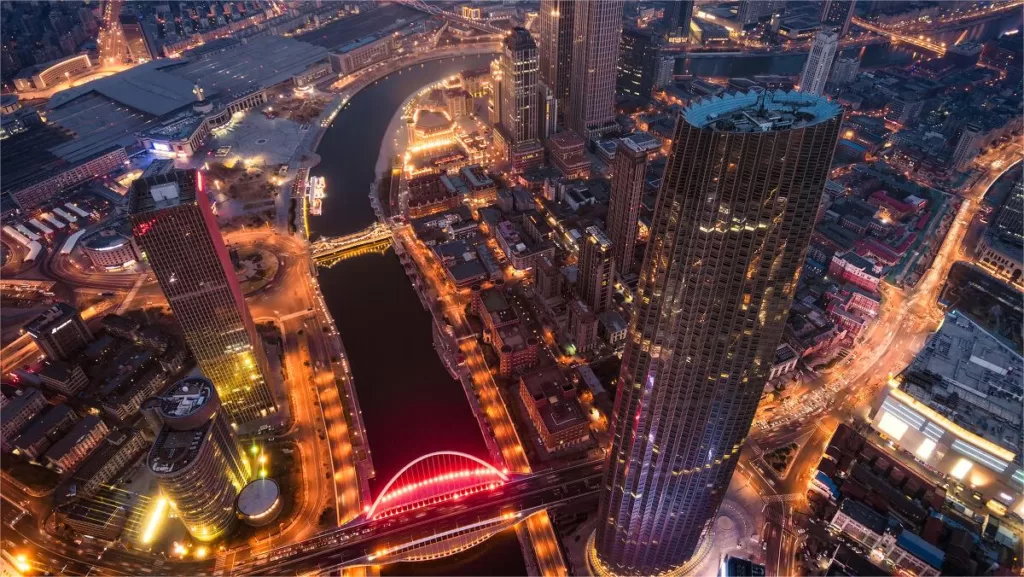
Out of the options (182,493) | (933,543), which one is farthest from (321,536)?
(933,543)

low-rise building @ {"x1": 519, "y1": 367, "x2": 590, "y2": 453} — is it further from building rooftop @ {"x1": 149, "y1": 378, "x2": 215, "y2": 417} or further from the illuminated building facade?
the illuminated building facade

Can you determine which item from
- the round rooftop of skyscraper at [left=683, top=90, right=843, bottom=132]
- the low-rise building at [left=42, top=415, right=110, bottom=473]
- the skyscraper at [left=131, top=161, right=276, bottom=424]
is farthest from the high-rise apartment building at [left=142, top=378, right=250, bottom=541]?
the round rooftop of skyscraper at [left=683, top=90, right=843, bottom=132]

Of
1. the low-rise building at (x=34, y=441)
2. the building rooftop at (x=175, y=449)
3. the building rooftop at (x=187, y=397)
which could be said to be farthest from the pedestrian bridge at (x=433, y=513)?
the low-rise building at (x=34, y=441)

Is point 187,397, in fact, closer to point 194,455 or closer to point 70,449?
point 194,455

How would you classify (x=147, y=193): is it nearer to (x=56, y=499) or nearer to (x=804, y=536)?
(x=56, y=499)

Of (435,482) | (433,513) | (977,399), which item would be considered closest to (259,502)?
(433,513)

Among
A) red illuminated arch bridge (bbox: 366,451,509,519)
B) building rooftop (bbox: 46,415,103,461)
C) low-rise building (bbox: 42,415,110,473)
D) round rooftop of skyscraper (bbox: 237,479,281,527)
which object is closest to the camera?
round rooftop of skyscraper (bbox: 237,479,281,527)
